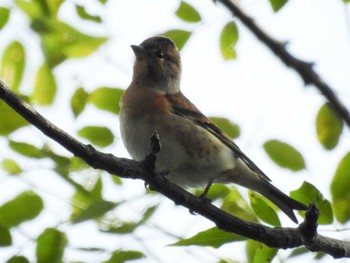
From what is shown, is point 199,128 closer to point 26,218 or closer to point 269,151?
point 269,151

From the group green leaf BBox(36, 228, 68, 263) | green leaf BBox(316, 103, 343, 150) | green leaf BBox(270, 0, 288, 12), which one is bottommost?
green leaf BBox(36, 228, 68, 263)

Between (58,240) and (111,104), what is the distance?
3.94ft

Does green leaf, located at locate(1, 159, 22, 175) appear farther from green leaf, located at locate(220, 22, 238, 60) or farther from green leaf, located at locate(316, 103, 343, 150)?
green leaf, located at locate(316, 103, 343, 150)

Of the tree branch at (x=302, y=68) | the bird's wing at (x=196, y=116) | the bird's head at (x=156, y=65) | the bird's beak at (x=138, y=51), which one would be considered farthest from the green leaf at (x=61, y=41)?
the tree branch at (x=302, y=68)

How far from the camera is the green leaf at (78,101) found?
3.56 meters

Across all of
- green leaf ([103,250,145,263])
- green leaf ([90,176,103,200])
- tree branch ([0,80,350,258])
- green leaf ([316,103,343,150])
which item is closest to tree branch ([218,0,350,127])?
tree branch ([0,80,350,258])

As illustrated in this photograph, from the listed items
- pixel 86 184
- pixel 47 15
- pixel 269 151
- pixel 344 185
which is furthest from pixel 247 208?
pixel 47 15

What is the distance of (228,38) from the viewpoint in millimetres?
3492

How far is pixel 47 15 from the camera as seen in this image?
3492mm

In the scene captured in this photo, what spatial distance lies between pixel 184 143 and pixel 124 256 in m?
1.70

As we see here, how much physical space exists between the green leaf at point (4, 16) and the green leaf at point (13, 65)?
5.5 inches

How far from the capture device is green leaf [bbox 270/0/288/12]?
2312 mm

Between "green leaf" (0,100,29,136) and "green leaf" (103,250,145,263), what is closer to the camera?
"green leaf" (103,250,145,263)

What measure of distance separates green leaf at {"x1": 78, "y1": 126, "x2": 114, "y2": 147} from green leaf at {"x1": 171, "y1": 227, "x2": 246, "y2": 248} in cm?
100
